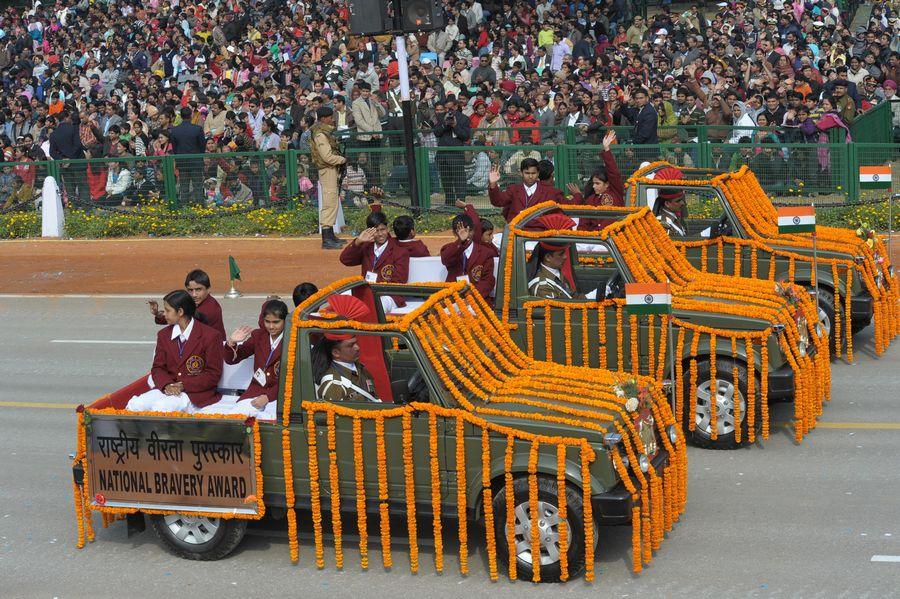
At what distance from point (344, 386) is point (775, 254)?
618cm

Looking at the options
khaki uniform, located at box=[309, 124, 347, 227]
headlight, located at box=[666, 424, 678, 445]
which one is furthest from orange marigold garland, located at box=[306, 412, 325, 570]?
khaki uniform, located at box=[309, 124, 347, 227]

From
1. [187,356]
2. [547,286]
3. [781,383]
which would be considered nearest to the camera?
[187,356]

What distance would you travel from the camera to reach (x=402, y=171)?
23734 millimetres

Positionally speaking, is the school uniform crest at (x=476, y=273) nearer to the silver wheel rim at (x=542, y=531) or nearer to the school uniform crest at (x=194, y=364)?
the school uniform crest at (x=194, y=364)

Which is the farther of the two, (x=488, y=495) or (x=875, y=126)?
(x=875, y=126)

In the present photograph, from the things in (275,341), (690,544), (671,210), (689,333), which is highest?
(671,210)

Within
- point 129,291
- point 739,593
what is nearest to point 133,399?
point 739,593

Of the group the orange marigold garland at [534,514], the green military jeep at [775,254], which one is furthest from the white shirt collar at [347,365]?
the green military jeep at [775,254]

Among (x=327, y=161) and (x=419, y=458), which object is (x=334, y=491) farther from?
(x=327, y=161)

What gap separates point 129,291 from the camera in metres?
21.1

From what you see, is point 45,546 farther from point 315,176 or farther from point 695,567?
point 315,176

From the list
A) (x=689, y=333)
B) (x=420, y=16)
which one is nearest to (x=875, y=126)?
(x=420, y=16)

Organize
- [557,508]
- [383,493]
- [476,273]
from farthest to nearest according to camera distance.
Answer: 1. [476,273]
2. [383,493]
3. [557,508]

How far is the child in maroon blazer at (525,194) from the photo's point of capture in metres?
15.3
